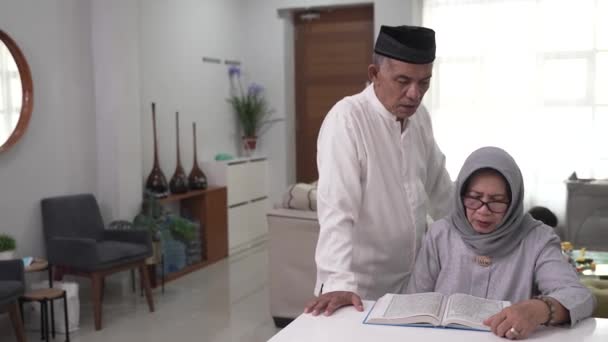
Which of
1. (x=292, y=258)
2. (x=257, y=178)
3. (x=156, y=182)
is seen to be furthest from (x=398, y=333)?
(x=257, y=178)

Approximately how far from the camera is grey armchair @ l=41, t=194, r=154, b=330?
4.20m

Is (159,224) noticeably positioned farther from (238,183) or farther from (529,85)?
(529,85)

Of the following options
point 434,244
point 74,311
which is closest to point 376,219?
point 434,244

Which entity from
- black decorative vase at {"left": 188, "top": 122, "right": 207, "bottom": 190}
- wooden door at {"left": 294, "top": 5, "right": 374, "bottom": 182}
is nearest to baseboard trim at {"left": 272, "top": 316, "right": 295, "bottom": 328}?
black decorative vase at {"left": 188, "top": 122, "right": 207, "bottom": 190}

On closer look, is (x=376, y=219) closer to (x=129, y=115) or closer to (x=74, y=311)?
(x=74, y=311)

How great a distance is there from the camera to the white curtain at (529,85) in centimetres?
599

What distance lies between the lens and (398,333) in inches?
64.0

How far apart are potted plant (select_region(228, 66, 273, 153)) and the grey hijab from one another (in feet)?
17.3

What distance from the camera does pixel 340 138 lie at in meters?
2.08

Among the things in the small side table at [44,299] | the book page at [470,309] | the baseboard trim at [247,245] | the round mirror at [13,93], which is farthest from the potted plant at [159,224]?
the book page at [470,309]

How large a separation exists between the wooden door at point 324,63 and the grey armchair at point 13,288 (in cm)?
407

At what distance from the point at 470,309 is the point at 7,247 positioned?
131 inches

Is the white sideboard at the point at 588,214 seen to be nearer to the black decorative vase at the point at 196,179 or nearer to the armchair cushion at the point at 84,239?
the black decorative vase at the point at 196,179

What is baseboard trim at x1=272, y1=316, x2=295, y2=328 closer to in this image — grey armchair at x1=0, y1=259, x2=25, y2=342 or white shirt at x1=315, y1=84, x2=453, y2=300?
grey armchair at x1=0, y1=259, x2=25, y2=342
